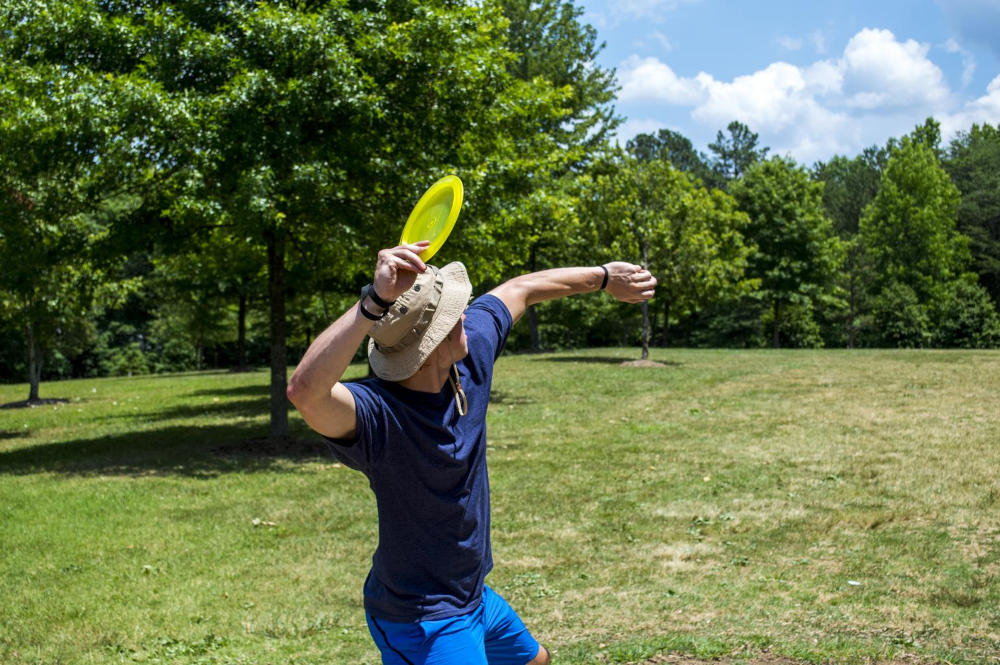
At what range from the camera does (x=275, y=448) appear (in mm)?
13711

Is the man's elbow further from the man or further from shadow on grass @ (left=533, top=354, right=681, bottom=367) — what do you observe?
shadow on grass @ (left=533, top=354, right=681, bottom=367)

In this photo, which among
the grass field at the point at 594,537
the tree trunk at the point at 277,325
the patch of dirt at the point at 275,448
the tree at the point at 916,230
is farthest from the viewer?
the tree at the point at 916,230

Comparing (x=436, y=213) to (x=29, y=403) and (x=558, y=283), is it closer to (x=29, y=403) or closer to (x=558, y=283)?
(x=558, y=283)

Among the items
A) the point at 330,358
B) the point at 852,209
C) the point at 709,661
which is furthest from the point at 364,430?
the point at 852,209

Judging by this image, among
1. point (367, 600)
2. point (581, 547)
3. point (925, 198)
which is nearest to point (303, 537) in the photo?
point (581, 547)

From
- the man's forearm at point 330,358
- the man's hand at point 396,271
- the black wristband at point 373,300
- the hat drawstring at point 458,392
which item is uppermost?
the man's hand at point 396,271

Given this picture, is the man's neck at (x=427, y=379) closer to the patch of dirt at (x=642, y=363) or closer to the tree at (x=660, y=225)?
the patch of dirt at (x=642, y=363)

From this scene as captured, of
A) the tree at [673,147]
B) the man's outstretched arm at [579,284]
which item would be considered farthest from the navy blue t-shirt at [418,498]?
the tree at [673,147]

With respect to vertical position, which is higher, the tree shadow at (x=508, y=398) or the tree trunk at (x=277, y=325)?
the tree trunk at (x=277, y=325)

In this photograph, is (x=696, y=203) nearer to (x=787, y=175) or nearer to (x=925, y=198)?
(x=787, y=175)

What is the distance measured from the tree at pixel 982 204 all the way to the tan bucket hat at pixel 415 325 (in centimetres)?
5276

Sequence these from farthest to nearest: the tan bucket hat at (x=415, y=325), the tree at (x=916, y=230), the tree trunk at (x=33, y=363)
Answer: the tree at (x=916, y=230) → the tree trunk at (x=33, y=363) → the tan bucket hat at (x=415, y=325)

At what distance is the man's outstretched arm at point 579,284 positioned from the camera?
384cm

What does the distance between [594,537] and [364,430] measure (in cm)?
602
